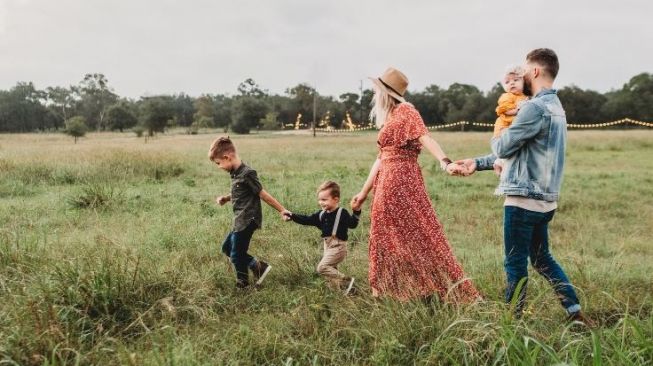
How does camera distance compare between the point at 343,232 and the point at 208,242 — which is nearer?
the point at 343,232

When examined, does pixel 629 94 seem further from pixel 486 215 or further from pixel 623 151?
pixel 486 215

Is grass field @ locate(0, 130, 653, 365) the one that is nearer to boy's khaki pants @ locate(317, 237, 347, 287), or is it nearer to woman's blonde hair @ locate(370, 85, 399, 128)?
boy's khaki pants @ locate(317, 237, 347, 287)

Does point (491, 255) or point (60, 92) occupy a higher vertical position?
point (60, 92)

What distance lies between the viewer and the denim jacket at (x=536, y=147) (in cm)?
339

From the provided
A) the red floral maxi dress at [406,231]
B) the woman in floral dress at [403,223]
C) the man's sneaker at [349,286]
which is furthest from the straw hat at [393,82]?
the man's sneaker at [349,286]

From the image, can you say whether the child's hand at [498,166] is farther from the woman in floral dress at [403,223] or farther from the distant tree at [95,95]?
the distant tree at [95,95]

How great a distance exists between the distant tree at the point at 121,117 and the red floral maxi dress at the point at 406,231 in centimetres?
8315

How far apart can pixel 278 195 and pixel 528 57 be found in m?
6.08

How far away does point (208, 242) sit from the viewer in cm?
621

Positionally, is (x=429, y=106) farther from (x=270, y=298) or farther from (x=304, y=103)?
(x=270, y=298)

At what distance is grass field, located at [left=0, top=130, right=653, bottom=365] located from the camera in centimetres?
301

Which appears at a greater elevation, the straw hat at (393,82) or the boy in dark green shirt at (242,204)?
the straw hat at (393,82)

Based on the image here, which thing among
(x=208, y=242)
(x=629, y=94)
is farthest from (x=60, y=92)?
(x=208, y=242)

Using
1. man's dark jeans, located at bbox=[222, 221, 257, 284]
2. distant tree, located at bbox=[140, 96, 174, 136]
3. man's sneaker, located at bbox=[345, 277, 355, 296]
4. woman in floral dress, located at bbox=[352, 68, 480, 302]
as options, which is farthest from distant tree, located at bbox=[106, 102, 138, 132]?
woman in floral dress, located at bbox=[352, 68, 480, 302]
